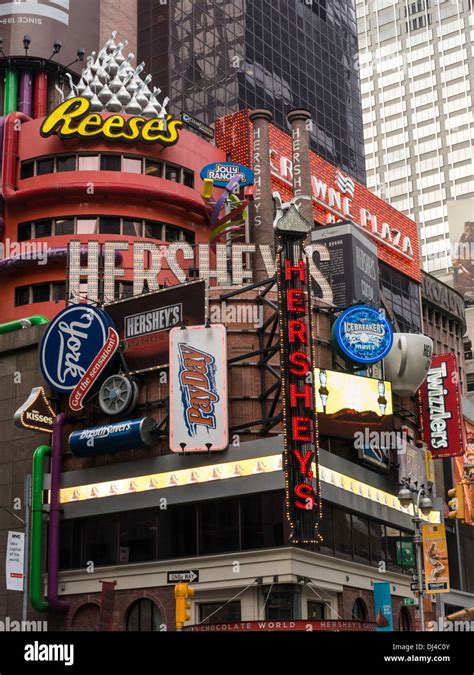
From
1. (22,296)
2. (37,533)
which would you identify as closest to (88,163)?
(22,296)

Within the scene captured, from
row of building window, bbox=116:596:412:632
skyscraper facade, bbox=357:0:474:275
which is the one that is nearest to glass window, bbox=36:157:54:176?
row of building window, bbox=116:596:412:632

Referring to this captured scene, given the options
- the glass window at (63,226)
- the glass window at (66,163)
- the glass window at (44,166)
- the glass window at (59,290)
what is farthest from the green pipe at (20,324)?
the glass window at (44,166)

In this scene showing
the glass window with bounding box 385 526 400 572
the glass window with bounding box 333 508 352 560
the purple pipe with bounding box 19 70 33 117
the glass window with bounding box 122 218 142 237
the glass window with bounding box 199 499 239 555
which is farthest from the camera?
the purple pipe with bounding box 19 70 33 117

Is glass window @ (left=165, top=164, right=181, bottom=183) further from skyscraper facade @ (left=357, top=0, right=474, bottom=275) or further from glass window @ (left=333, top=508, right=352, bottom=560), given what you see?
skyscraper facade @ (left=357, top=0, right=474, bottom=275)

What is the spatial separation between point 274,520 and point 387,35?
171 m

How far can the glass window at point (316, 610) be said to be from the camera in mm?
41250

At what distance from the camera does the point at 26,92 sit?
7294cm

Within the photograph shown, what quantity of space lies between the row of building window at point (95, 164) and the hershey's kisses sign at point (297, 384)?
17830 mm

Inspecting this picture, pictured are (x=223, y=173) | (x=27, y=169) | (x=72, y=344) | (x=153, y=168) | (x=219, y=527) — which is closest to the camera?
(x=219, y=527)

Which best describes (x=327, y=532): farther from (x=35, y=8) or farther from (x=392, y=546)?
(x=35, y=8)

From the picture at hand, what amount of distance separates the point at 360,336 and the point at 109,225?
19.3 meters

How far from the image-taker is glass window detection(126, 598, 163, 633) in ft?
138
